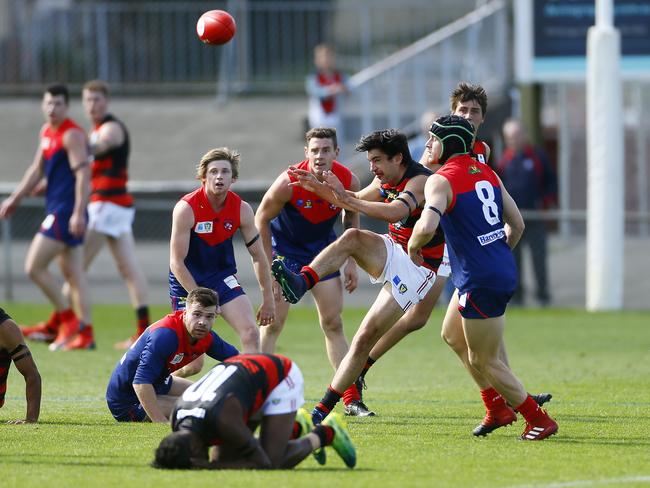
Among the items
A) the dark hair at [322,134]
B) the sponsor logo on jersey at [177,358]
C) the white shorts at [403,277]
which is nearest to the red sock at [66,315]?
the dark hair at [322,134]

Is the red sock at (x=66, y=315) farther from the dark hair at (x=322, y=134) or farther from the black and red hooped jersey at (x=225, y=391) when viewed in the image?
the black and red hooped jersey at (x=225, y=391)

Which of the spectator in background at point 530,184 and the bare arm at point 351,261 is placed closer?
the bare arm at point 351,261

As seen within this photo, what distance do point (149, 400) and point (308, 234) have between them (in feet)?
7.70

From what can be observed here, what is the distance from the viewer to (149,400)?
29.6 feet

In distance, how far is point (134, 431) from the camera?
29.2ft

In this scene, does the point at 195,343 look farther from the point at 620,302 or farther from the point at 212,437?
the point at 620,302

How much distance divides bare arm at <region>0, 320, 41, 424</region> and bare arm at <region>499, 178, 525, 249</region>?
3.27 m

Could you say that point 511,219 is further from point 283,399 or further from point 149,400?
point 149,400

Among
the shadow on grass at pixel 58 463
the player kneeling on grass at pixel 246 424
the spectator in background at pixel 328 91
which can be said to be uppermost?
the spectator in background at pixel 328 91

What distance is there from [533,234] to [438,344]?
388 cm

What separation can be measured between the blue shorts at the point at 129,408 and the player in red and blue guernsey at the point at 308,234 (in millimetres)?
1490

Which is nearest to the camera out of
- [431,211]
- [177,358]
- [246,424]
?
[246,424]

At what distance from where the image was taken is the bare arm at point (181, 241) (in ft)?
32.1

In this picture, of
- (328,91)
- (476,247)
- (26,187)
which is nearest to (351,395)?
(476,247)
